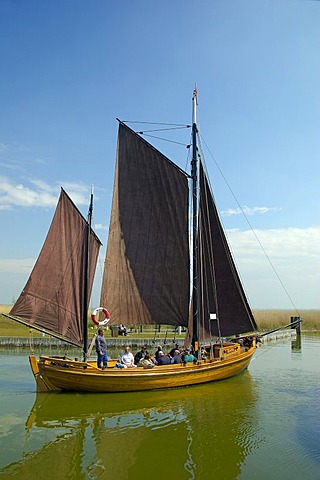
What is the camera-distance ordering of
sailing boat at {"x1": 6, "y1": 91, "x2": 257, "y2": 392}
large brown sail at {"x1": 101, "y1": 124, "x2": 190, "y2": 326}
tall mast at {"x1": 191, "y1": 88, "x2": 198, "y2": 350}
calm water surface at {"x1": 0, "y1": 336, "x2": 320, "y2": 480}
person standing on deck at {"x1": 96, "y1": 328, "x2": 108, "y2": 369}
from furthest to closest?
tall mast at {"x1": 191, "y1": 88, "x2": 198, "y2": 350} < large brown sail at {"x1": 101, "y1": 124, "x2": 190, "y2": 326} < sailing boat at {"x1": 6, "y1": 91, "x2": 257, "y2": 392} < person standing on deck at {"x1": 96, "y1": 328, "x2": 108, "y2": 369} < calm water surface at {"x1": 0, "y1": 336, "x2": 320, "y2": 480}

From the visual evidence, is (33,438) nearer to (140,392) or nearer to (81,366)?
(81,366)

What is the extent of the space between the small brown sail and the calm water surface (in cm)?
302

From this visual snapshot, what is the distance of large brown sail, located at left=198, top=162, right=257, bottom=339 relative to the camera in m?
22.9

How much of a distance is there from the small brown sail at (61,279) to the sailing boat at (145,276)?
43 millimetres

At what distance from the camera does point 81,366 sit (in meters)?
17.4

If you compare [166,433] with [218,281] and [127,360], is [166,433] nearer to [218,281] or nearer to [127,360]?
[127,360]

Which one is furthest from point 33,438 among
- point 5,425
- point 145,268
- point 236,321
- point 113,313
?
point 236,321

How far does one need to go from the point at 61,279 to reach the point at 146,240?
182 inches

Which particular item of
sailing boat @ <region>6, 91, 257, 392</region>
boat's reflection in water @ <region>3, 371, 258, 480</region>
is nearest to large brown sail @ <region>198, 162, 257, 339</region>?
sailing boat @ <region>6, 91, 257, 392</region>

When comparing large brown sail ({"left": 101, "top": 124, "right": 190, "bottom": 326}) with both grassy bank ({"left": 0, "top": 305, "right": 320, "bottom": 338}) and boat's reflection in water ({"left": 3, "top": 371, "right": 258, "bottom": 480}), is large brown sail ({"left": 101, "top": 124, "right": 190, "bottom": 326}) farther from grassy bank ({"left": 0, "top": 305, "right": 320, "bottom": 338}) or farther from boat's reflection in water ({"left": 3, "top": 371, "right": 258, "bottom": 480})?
grassy bank ({"left": 0, "top": 305, "right": 320, "bottom": 338})

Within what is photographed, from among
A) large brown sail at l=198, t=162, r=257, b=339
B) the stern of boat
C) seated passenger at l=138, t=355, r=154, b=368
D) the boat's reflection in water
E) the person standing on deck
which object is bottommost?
the boat's reflection in water

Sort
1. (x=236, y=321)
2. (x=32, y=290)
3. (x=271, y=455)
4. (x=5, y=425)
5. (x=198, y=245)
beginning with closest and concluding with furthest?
(x=271, y=455) < (x=5, y=425) < (x=32, y=290) < (x=198, y=245) < (x=236, y=321)

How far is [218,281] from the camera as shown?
23.5m

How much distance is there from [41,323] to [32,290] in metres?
1.49
